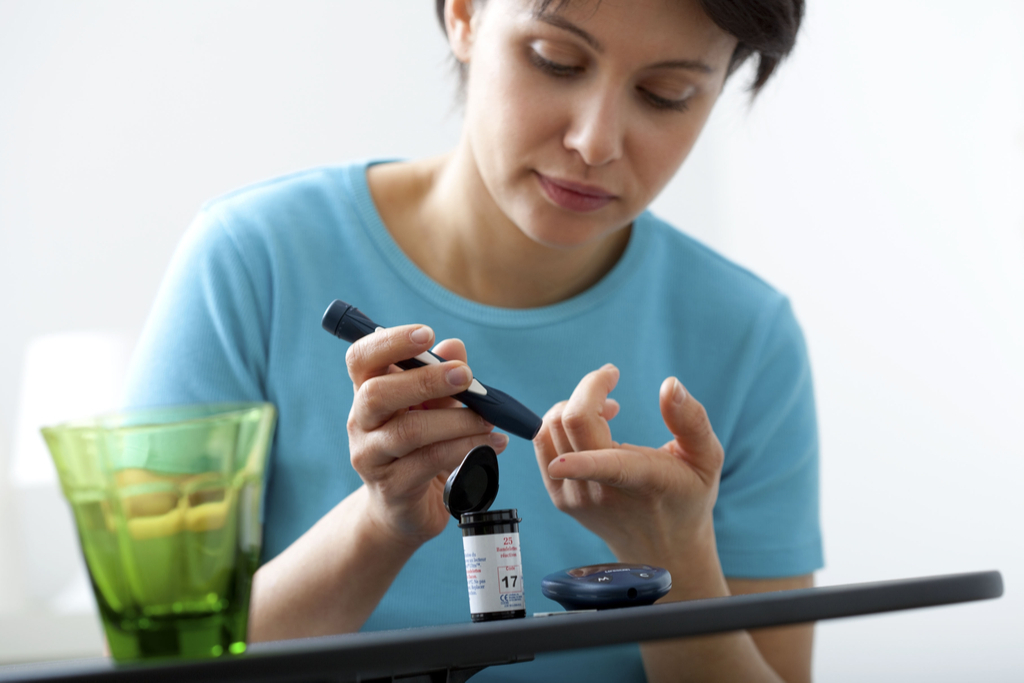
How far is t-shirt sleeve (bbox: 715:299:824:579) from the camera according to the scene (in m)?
0.93

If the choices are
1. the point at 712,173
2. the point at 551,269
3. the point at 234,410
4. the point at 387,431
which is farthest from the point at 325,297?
the point at 712,173

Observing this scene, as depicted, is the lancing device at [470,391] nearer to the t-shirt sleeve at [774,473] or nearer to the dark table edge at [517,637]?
the dark table edge at [517,637]

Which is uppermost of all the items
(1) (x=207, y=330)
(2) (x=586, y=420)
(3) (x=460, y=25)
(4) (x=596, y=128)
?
(3) (x=460, y=25)

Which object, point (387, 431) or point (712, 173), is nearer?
point (387, 431)

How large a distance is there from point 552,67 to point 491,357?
0.99ft

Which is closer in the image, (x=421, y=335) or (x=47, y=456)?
(x=421, y=335)

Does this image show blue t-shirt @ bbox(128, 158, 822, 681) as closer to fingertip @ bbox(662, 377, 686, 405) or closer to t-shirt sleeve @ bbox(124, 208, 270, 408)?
t-shirt sleeve @ bbox(124, 208, 270, 408)

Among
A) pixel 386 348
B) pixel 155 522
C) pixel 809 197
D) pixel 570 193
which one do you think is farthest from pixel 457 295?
pixel 809 197

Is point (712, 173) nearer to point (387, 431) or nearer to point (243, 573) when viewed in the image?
point (387, 431)

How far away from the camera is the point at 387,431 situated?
1.77ft

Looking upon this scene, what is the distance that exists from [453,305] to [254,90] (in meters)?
1.14

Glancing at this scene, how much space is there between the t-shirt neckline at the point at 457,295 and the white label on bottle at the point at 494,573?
18.8 inches

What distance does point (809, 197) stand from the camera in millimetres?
1847

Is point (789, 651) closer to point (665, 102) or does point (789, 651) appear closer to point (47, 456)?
point (665, 102)
